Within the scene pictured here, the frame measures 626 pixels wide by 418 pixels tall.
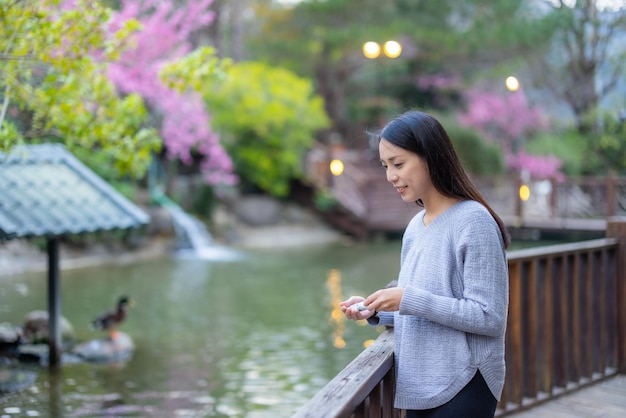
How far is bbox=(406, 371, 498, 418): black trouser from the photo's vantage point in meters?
2.16

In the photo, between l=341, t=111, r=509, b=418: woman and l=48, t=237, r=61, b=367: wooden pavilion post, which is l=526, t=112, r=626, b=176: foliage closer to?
l=48, t=237, r=61, b=367: wooden pavilion post

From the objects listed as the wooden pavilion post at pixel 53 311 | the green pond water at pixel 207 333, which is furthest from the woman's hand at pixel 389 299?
the wooden pavilion post at pixel 53 311

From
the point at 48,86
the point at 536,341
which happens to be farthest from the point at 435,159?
the point at 48,86

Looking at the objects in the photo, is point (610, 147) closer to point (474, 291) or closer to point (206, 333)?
point (206, 333)

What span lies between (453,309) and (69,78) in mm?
4150

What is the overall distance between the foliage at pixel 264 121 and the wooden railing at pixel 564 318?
617 inches

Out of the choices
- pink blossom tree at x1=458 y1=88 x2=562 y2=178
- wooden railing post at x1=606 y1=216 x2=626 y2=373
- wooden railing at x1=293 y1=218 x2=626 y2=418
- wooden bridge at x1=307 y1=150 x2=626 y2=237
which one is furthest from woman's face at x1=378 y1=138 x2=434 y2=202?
pink blossom tree at x1=458 y1=88 x2=562 y2=178

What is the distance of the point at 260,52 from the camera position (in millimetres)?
24188

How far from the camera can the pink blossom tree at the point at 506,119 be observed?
2298cm

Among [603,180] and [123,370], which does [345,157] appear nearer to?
[603,180]

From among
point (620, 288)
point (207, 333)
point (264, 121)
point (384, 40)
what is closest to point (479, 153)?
point (384, 40)

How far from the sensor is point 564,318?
4129 millimetres

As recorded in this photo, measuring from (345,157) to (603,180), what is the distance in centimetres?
825

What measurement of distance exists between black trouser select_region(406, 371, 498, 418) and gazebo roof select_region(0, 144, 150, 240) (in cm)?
455
